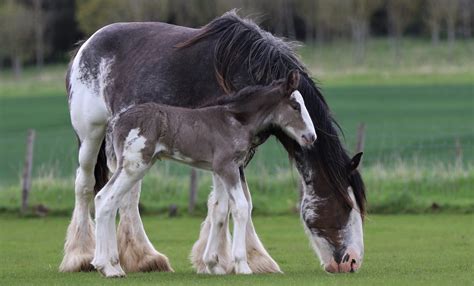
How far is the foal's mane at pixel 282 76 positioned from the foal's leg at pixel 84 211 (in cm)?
206

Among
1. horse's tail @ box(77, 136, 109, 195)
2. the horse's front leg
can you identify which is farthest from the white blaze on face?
horse's tail @ box(77, 136, 109, 195)

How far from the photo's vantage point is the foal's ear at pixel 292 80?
1203cm

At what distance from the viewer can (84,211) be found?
14398 mm

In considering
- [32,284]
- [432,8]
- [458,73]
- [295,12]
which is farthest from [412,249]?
[295,12]

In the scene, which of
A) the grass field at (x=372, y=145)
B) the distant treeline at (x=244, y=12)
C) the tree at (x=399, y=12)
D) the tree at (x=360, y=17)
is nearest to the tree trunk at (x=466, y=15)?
the distant treeline at (x=244, y=12)

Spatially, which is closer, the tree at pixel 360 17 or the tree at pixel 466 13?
the tree at pixel 360 17

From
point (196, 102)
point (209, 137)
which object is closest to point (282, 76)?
point (196, 102)

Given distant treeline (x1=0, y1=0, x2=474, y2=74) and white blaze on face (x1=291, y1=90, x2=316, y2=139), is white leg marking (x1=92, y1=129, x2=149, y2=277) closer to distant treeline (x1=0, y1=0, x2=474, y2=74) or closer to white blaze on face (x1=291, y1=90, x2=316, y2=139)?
white blaze on face (x1=291, y1=90, x2=316, y2=139)

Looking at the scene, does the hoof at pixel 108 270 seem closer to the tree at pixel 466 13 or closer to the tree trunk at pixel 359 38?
the tree trunk at pixel 359 38

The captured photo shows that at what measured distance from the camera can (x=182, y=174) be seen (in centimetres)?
2748

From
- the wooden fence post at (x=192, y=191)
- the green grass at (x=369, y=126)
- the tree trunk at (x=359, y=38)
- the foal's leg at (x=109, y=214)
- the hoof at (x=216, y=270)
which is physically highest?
the foal's leg at (x=109, y=214)

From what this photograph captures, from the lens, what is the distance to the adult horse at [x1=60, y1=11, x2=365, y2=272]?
12.7 meters

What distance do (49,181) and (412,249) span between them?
35.3 ft

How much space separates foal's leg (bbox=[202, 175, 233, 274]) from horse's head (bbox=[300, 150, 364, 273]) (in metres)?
0.88
